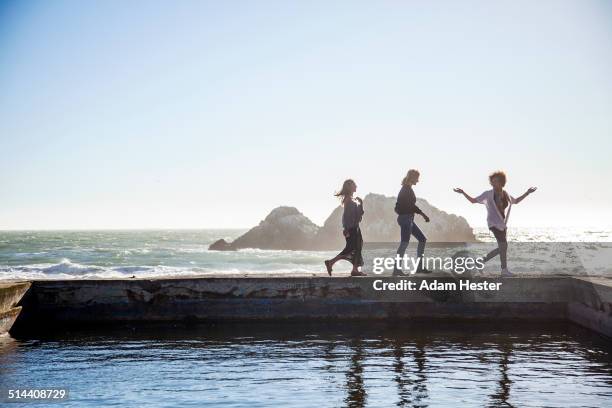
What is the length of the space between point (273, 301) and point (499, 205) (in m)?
4.70

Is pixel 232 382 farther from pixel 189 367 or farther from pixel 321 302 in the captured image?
pixel 321 302

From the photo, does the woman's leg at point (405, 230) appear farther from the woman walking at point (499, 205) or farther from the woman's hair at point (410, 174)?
the woman walking at point (499, 205)

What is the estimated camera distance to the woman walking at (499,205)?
10.4m

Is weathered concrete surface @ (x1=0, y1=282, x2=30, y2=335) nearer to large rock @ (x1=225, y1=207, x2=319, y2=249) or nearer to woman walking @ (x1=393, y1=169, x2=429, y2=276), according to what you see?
woman walking @ (x1=393, y1=169, x2=429, y2=276)

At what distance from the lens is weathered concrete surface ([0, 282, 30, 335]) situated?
880 cm

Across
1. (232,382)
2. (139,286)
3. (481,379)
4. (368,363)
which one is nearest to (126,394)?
(232,382)

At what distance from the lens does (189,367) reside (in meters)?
6.69

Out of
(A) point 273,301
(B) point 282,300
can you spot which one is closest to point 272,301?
(A) point 273,301

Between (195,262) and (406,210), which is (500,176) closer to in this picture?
(406,210)

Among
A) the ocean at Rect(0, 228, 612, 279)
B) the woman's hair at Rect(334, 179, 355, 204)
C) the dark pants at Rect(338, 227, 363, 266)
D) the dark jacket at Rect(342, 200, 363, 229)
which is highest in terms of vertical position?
the woman's hair at Rect(334, 179, 355, 204)

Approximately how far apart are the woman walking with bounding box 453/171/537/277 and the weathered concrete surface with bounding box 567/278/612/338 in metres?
1.27

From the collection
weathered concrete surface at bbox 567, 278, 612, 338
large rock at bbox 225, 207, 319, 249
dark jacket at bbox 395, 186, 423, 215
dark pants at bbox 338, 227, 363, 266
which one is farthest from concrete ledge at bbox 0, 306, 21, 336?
large rock at bbox 225, 207, 319, 249

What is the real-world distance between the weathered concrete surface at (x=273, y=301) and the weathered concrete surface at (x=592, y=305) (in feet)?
0.97

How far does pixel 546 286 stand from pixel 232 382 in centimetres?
648
